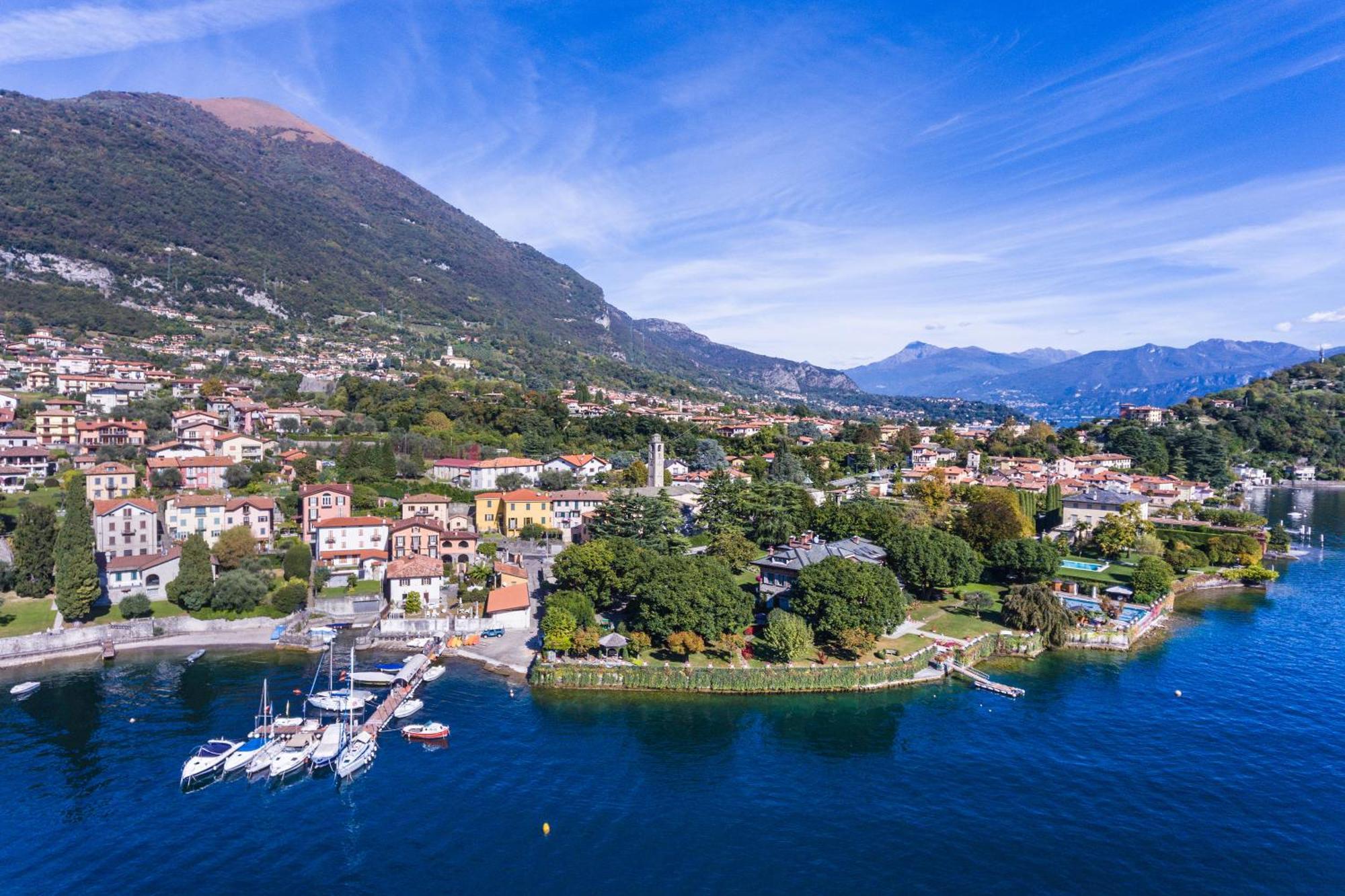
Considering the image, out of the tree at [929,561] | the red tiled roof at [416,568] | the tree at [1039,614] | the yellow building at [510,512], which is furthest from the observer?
the yellow building at [510,512]

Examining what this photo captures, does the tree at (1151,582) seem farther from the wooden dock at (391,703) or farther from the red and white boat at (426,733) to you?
the wooden dock at (391,703)

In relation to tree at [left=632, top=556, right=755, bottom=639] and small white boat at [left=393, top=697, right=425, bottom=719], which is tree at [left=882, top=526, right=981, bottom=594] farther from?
small white boat at [left=393, top=697, right=425, bottom=719]

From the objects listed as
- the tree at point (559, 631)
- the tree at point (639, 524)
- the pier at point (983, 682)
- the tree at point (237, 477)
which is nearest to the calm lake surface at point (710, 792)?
the pier at point (983, 682)

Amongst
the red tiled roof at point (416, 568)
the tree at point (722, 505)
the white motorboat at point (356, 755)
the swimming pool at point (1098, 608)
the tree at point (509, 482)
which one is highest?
the tree at point (509, 482)

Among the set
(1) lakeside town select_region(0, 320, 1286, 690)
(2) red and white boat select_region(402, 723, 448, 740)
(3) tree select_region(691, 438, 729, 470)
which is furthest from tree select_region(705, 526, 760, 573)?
(3) tree select_region(691, 438, 729, 470)

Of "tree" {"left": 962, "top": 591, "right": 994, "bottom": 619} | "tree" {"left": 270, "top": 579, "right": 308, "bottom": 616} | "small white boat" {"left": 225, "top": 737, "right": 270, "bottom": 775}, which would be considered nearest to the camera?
"small white boat" {"left": 225, "top": 737, "right": 270, "bottom": 775}

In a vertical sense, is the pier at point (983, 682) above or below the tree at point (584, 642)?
below

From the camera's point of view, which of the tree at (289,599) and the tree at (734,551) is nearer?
the tree at (289,599)

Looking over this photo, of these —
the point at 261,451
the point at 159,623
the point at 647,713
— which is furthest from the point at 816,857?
the point at 261,451
